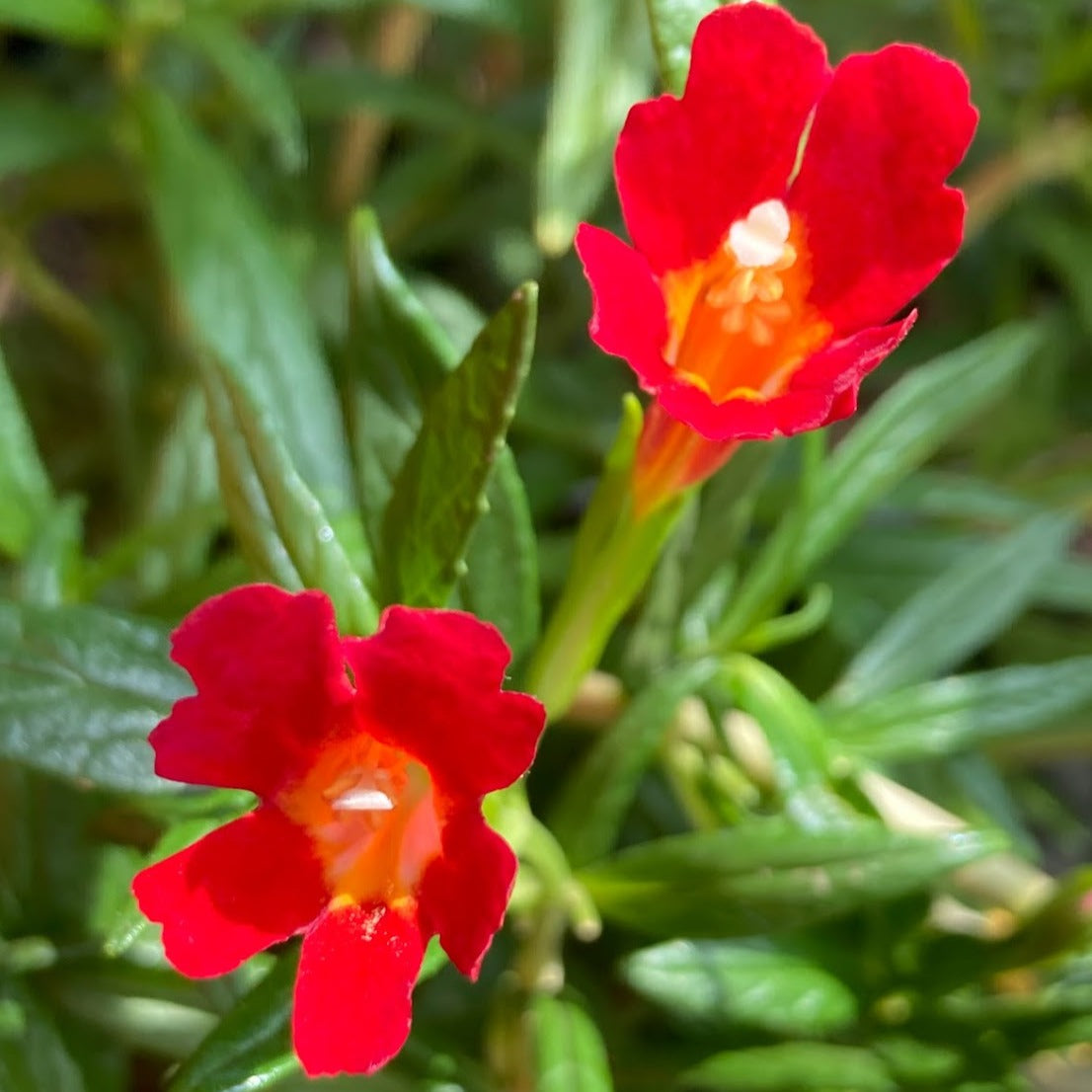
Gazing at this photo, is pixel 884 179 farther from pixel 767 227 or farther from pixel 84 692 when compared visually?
pixel 84 692

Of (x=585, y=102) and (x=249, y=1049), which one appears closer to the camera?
(x=249, y=1049)

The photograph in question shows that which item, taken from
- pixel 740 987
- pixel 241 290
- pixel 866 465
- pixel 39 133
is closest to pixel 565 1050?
pixel 740 987

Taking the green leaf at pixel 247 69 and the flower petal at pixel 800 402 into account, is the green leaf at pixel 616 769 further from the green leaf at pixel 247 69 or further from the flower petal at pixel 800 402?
the green leaf at pixel 247 69

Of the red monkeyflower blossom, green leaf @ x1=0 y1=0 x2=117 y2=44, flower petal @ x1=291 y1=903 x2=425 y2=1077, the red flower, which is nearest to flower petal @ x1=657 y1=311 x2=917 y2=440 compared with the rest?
the red monkeyflower blossom

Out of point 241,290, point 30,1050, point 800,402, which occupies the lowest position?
point 30,1050

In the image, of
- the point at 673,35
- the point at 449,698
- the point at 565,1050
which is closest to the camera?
the point at 449,698
